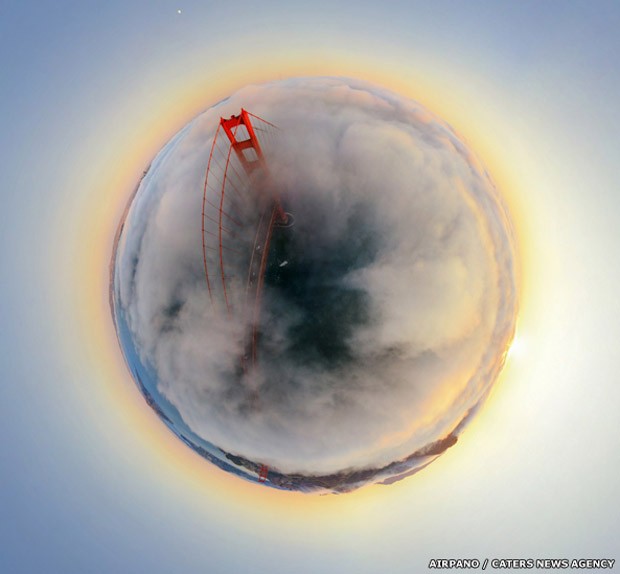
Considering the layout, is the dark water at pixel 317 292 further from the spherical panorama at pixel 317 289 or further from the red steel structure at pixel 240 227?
the red steel structure at pixel 240 227

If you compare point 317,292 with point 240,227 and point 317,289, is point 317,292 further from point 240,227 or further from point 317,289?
point 240,227

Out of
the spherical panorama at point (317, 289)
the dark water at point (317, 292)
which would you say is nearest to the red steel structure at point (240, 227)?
the spherical panorama at point (317, 289)

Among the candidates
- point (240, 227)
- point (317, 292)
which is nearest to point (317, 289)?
point (317, 292)

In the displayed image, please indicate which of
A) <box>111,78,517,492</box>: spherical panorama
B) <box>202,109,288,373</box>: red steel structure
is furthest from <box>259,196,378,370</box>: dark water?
<box>202,109,288,373</box>: red steel structure

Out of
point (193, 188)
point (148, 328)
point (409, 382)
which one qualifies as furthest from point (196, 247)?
point (409, 382)

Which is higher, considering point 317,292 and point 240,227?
point 240,227

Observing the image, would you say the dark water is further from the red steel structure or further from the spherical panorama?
the red steel structure
